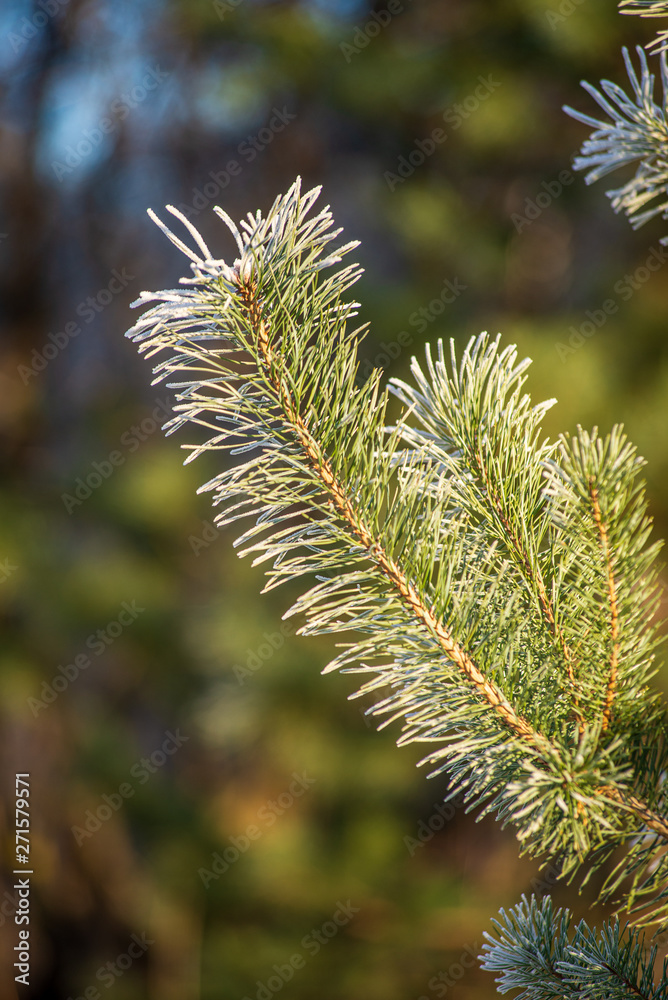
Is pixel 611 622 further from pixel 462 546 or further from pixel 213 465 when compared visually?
pixel 213 465

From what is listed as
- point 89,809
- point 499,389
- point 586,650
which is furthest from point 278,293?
point 89,809

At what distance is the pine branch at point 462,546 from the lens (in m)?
0.30

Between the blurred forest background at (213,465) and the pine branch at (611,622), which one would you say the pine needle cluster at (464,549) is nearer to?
the pine branch at (611,622)

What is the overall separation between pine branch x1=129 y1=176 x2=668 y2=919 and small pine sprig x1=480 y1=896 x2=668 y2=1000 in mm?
36

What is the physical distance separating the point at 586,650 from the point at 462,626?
0.21 ft

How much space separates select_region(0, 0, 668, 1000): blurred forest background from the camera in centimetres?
179

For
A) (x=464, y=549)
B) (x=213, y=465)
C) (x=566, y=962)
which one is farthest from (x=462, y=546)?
(x=213, y=465)

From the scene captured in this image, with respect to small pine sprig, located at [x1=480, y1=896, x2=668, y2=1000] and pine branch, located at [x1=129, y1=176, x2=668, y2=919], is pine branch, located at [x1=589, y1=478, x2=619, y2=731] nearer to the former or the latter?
pine branch, located at [x1=129, y1=176, x2=668, y2=919]

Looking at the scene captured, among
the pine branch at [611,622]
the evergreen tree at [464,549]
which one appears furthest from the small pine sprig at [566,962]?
the pine branch at [611,622]

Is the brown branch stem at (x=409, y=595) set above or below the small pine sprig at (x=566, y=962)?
above

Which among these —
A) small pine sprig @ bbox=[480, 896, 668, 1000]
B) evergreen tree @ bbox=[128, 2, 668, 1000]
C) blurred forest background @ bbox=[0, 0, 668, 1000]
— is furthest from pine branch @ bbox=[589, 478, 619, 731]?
blurred forest background @ bbox=[0, 0, 668, 1000]

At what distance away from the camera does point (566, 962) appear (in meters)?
0.35

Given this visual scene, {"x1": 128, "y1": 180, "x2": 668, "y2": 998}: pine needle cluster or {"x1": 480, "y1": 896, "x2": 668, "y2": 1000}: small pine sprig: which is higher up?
{"x1": 128, "y1": 180, "x2": 668, "y2": 998}: pine needle cluster

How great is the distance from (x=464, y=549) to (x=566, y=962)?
198mm
